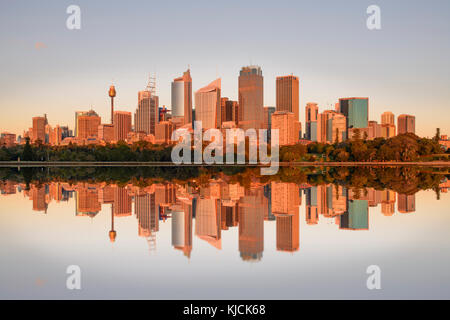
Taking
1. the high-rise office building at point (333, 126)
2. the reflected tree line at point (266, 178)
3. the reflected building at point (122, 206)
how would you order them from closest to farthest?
the reflected building at point (122, 206) → the reflected tree line at point (266, 178) → the high-rise office building at point (333, 126)

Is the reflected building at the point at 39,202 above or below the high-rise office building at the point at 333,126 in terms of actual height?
below

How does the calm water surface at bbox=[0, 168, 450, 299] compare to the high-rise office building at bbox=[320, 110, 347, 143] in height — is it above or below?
below

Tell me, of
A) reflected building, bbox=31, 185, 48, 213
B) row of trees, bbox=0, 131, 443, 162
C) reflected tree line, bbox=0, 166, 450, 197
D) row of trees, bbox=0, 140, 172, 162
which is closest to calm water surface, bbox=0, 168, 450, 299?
reflected building, bbox=31, 185, 48, 213

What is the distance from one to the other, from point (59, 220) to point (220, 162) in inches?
2685

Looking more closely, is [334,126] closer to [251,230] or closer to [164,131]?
[164,131]

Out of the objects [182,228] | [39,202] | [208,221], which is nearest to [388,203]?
[208,221]

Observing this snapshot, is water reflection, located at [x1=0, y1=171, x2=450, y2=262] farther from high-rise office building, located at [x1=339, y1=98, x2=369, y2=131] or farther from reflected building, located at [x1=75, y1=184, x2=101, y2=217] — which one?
high-rise office building, located at [x1=339, y1=98, x2=369, y2=131]

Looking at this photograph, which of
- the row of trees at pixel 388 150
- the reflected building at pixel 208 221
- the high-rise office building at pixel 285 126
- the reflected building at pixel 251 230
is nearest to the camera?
the reflected building at pixel 251 230

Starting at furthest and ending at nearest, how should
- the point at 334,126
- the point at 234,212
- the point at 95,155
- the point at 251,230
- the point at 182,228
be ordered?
the point at 334,126 → the point at 95,155 → the point at 234,212 → the point at 182,228 → the point at 251,230

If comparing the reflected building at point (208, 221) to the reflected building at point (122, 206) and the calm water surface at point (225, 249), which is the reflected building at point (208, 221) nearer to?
the calm water surface at point (225, 249)

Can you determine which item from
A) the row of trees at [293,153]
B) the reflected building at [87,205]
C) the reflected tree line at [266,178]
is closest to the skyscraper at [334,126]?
the row of trees at [293,153]

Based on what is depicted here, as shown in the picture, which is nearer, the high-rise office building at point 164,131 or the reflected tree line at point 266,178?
the reflected tree line at point 266,178
